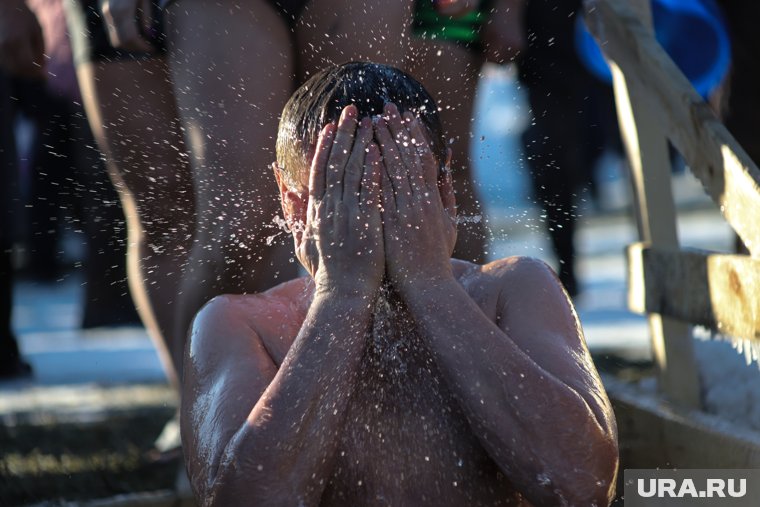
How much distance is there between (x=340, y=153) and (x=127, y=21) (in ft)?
4.05

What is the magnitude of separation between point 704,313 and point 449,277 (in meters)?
1.13

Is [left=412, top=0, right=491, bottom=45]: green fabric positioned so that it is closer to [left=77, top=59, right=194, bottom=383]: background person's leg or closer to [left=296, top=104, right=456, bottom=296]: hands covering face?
[left=77, top=59, right=194, bottom=383]: background person's leg

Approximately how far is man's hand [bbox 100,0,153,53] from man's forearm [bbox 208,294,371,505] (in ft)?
4.44

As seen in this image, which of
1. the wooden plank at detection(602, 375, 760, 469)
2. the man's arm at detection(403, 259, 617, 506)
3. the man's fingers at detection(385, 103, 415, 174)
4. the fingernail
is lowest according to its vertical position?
the wooden plank at detection(602, 375, 760, 469)

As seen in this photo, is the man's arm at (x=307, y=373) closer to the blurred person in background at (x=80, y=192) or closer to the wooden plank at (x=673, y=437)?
the wooden plank at (x=673, y=437)

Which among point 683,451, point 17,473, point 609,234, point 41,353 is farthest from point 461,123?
point 609,234

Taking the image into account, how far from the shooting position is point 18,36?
3471 millimetres

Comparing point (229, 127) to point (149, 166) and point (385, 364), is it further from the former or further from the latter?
point (385, 364)

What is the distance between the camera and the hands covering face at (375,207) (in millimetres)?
1913

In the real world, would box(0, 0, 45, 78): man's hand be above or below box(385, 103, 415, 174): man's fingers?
→ above

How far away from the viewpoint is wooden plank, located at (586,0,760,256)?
2.54 metres

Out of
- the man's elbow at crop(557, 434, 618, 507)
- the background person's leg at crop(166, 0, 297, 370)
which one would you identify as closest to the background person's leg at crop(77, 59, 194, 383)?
the background person's leg at crop(166, 0, 297, 370)

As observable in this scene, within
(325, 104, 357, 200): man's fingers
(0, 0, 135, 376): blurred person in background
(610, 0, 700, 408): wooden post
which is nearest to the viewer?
(325, 104, 357, 200): man's fingers

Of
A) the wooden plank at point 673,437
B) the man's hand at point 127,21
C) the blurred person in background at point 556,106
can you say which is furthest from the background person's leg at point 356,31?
the blurred person in background at point 556,106
